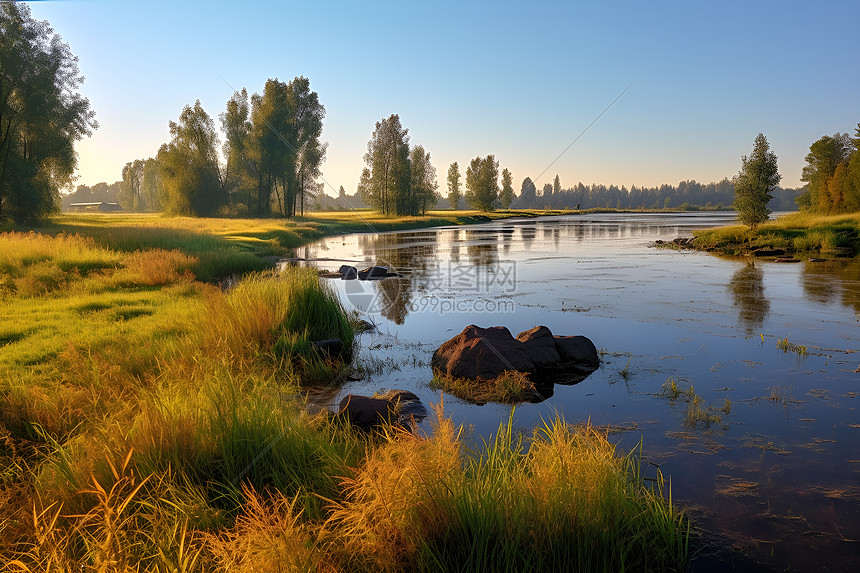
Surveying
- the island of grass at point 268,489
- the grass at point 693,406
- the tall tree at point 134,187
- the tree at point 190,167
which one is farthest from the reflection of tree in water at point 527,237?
the tall tree at point 134,187

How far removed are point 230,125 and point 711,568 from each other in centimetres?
7901

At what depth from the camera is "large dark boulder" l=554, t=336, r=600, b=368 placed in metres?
10.4

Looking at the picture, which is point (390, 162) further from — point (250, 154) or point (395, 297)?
point (395, 297)

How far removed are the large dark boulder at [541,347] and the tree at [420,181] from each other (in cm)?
8014

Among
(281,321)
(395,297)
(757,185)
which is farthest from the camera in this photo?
(757,185)

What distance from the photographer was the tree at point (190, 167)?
68.1 m

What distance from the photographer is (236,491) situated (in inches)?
169

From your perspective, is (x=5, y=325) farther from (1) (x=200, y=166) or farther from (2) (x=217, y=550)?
(1) (x=200, y=166)

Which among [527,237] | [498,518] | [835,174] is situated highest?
[835,174]

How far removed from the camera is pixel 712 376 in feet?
30.9

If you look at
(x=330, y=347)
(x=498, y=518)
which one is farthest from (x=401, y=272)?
(x=498, y=518)

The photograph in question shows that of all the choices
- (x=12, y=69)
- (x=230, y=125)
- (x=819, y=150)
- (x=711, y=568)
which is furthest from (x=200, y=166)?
(x=819, y=150)

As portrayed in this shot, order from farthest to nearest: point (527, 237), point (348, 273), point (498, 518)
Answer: point (527, 237) < point (348, 273) < point (498, 518)

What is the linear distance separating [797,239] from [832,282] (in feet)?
54.8
